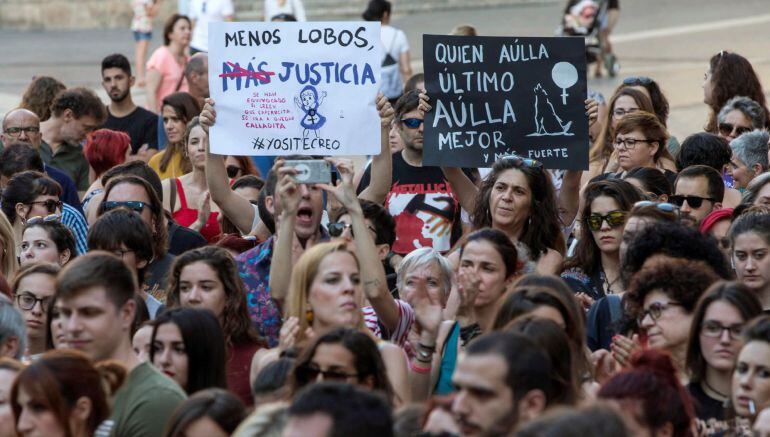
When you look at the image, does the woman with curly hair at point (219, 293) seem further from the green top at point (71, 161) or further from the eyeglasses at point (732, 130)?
the green top at point (71, 161)

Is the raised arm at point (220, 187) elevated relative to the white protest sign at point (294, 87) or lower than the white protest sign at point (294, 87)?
lower

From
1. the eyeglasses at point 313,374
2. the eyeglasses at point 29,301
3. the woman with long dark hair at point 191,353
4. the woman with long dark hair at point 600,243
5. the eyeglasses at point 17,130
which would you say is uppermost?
the eyeglasses at point 17,130

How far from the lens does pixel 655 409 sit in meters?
5.20

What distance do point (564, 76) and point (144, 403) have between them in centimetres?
433

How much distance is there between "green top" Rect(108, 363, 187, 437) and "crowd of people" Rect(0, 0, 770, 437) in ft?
0.03

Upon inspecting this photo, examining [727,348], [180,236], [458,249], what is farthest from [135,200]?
[727,348]

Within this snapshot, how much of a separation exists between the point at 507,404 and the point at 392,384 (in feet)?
4.80

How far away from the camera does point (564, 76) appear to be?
9352mm

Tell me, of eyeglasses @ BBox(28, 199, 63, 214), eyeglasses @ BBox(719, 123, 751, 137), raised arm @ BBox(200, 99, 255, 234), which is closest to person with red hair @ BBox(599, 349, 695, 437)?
raised arm @ BBox(200, 99, 255, 234)

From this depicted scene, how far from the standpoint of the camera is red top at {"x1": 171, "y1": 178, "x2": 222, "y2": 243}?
33.1ft

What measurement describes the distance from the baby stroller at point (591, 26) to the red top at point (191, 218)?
36.3 feet

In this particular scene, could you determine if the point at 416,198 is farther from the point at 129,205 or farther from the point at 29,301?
the point at 29,301

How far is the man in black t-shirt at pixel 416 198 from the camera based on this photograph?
964cm

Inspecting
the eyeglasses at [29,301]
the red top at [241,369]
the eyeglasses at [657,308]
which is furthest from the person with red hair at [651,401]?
the eyeglasses at [29,301]
